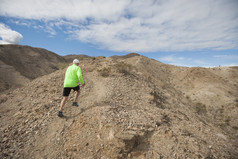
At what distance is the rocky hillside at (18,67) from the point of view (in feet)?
53.5

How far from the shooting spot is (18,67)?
2173 cm

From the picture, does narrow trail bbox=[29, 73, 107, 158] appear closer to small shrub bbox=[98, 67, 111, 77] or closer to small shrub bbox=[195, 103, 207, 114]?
small shrub bbox=[98, 67, 111, 77]

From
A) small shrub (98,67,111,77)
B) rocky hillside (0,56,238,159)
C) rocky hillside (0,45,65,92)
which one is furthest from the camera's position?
rocky hillside (0,45,65,92)

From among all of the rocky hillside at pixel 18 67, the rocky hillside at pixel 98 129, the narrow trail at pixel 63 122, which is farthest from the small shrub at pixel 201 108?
the rocky hillside at pixel 18 67

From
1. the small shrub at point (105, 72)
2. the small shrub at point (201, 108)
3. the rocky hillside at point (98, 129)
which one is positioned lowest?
the small shrub at point (201, 108)

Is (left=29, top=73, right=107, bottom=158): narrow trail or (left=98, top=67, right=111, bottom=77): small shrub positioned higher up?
(left=98, top=67, right=111, bottom=77): small shrub

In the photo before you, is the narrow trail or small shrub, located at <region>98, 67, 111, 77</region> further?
small shrub, located at <region>98, 67, 111, 77</region>

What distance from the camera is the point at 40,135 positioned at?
3568 mm

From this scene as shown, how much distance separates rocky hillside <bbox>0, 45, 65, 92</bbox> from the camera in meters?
16.3

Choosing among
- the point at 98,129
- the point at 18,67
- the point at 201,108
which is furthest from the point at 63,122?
the point at 18,67

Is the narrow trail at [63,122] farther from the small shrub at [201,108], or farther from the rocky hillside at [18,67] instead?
the rocky hillside at [18,67]

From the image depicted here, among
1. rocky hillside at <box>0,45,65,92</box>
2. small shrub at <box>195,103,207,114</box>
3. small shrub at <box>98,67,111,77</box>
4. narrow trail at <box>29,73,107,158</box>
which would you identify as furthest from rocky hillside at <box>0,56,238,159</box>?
rocky hillside at <box>0,45,65,92</box>

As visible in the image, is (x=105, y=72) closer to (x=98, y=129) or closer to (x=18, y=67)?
A: (x=98, y=129)

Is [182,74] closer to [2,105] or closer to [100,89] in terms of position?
[100,89]
